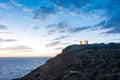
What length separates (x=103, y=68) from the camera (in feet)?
88.9

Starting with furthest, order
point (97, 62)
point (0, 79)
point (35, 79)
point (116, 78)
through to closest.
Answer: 1. point (0, 79)
2. point (35, 79)
3. point (97, 62)
4. point (116, 78)

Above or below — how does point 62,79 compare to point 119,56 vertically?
below

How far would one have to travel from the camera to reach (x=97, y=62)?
103 feet

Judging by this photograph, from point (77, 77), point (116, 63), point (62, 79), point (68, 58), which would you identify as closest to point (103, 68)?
point (116, 63)

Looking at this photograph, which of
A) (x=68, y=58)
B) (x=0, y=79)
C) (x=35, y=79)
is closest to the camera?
(x=35, y=79)

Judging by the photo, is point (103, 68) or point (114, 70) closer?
point (114, 70)

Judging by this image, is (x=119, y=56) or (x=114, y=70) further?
(x=119, y=56)

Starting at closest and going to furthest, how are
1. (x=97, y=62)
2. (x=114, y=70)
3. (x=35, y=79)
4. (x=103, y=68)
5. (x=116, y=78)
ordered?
(x=116, y=78)
(x=114, y=70)
(x=103, y=68)
(x=97, y=62)
(x=35, y=79)

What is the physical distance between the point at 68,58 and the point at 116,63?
15753 mm

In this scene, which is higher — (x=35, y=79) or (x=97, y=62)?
(x=97, y=62)

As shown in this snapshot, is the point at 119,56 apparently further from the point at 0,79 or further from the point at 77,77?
the point at 0,79

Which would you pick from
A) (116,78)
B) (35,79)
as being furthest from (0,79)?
(116,78)

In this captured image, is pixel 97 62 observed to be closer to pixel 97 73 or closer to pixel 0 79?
pixel 97 73

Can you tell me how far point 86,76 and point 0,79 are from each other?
53.1 meters
